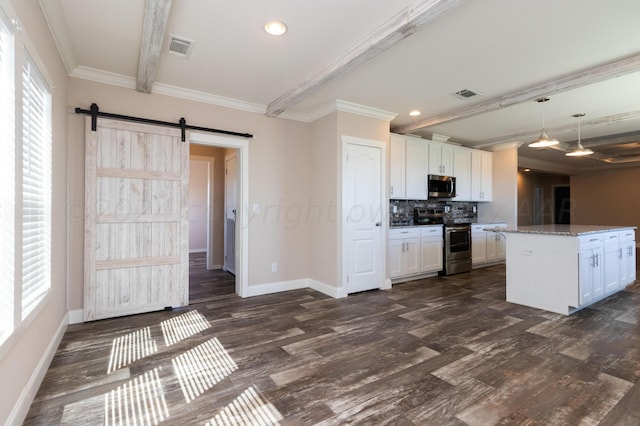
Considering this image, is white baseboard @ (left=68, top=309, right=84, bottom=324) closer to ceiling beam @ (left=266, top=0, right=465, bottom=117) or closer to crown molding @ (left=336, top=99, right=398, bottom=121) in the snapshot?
ceiling beam @ (left=266, top=0, right=465, bottom=117)

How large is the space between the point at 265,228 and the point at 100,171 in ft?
6.63

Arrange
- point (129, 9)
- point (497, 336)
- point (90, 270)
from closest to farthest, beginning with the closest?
point (129, 9) → point (497, 336) → point (90, 270)

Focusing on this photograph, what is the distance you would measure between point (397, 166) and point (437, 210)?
5.55 ft

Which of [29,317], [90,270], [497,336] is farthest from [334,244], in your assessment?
[29,317]

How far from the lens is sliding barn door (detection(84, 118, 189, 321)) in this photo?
332 centimetres

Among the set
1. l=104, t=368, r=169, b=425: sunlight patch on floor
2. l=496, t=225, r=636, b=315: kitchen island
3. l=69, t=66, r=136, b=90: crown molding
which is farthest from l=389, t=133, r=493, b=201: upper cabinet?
l=104, t=368, r=169, b=425: sunlight patch on floor

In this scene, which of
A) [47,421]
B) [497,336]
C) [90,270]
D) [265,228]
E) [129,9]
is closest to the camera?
[47,421]

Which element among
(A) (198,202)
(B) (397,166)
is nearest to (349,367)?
(B) (397,166)

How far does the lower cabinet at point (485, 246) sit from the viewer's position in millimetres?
6121

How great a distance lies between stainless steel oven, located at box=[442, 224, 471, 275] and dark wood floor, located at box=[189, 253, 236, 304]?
144 inches

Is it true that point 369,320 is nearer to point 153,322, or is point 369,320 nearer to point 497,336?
point 497,336

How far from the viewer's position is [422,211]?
5.96m

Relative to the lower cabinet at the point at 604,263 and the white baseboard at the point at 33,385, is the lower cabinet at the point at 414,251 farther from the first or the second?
the white baseboard at the point at 33,385

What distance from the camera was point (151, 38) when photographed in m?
2.50
